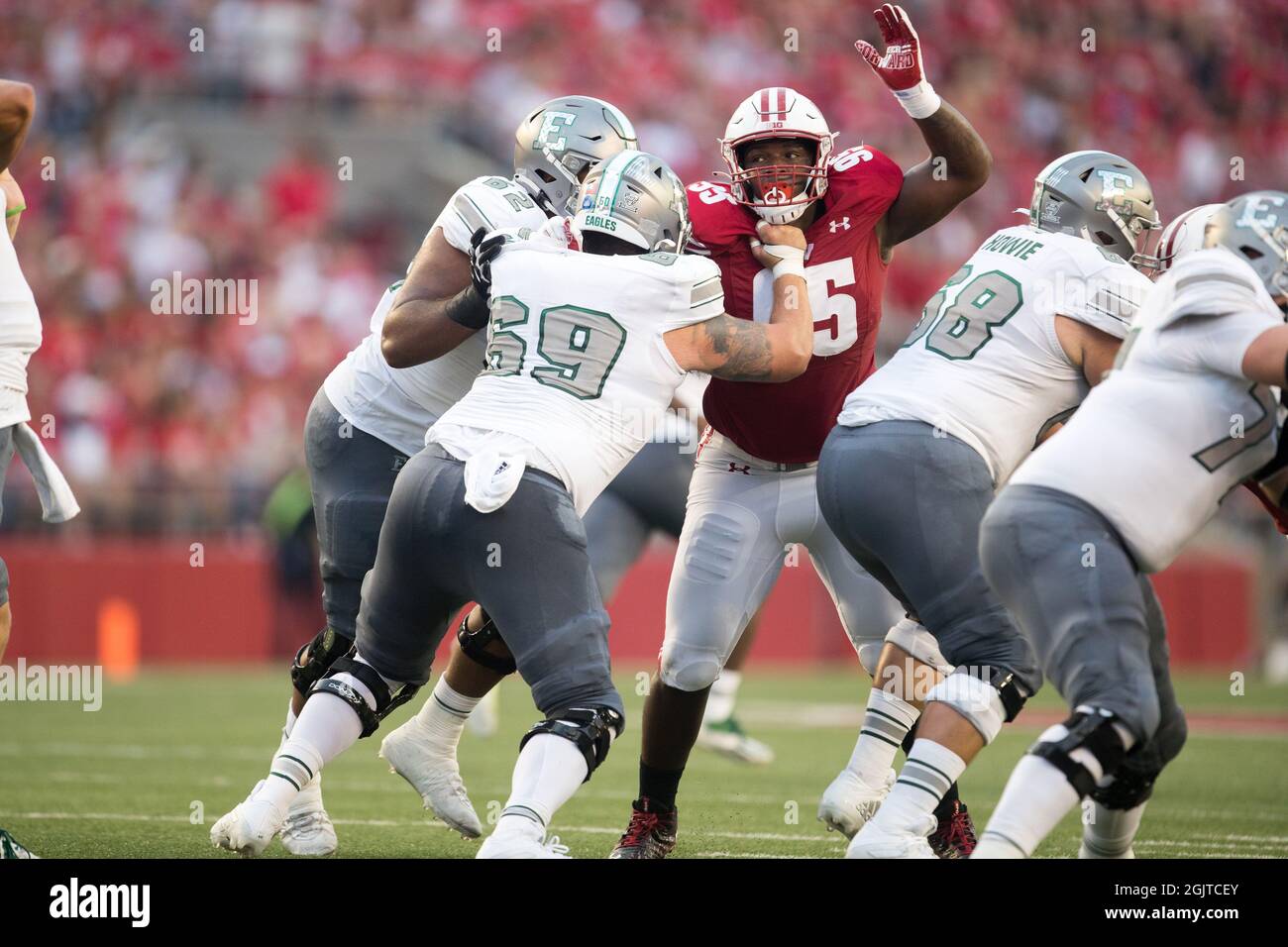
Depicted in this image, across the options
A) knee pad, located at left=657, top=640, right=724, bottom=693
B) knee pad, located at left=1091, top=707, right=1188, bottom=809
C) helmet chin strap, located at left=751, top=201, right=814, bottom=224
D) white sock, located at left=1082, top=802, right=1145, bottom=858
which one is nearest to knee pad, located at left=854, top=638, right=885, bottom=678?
knee pad, located at left=657, top=640, right=724, bottom=693

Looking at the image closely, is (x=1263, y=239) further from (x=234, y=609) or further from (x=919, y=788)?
(x=234, y=609)

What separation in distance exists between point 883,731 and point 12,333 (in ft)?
8.49

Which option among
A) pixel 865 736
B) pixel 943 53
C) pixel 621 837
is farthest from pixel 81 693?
pixel 943 53

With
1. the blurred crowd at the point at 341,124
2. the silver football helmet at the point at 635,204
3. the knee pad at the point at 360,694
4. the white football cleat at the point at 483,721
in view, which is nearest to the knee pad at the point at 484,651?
the knee pad at the point at 360,694

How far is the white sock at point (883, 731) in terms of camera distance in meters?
4.74

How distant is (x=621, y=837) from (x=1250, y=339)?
2.44 m

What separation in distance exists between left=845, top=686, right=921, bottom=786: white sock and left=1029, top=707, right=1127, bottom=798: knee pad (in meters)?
1.17

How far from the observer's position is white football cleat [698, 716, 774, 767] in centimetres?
753

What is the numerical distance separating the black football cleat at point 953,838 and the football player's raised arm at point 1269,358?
1.83 metres

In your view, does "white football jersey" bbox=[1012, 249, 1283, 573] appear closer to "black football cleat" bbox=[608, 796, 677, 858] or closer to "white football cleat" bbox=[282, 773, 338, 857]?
"black football cleat" bbox=[608, 796, 677, 858]

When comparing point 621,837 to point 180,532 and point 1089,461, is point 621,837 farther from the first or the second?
point 180,532

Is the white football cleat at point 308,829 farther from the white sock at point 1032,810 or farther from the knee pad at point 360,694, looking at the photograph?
the white sock at point 1032,810

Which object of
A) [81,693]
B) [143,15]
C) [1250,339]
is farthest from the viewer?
[143,15]
